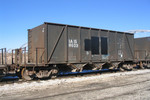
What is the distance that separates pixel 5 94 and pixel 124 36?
42.4ft

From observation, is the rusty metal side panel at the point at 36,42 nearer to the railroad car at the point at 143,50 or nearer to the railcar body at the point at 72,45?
the railcar body at the point at 72,45

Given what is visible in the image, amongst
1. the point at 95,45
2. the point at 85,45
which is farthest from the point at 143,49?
the point at 85,45

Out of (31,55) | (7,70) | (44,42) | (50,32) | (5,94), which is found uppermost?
(50,32)

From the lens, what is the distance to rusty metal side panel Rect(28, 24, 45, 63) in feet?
36.0

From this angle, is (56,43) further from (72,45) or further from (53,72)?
(53,72)

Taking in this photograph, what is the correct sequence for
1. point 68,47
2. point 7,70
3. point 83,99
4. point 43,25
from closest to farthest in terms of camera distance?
point 83,99
point 7,70
point 43,25
point 68,47

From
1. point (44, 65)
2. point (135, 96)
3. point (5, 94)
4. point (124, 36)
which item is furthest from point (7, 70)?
point (124, 36)

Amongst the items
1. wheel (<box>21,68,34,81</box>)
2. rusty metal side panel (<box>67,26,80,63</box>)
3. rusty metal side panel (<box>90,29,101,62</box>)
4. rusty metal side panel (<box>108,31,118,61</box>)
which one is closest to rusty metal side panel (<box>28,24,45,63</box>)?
wheel (<box>21,68,34,81</box>)

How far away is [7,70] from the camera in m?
10.2

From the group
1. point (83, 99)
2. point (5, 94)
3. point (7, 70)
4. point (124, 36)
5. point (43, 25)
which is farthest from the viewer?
point (124, 36)

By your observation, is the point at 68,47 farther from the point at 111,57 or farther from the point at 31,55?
the point at 111,57

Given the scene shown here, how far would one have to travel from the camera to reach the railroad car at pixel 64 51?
35.1ft

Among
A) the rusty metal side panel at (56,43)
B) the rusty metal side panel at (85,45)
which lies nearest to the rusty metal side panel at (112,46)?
the rusty metal side panel at (85,45)

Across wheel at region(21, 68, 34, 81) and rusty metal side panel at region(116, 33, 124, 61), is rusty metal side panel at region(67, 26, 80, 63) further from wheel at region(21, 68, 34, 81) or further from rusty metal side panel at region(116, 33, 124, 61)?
rusty metal side panel at region(116, 33, 124, 61)
